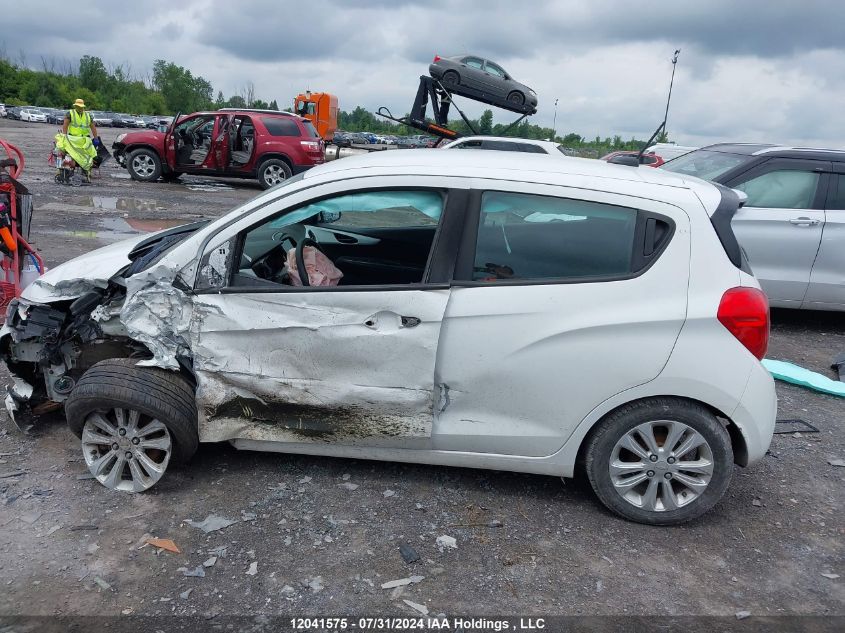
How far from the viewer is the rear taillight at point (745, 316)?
10.2 feet

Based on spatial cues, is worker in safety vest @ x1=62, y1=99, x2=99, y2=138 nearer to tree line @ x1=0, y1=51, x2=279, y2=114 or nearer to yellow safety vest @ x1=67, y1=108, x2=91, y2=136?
yellow safety vest @ x1=67, y1=108, x2=91, y2=136

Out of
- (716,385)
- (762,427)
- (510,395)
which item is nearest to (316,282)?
(510,395)

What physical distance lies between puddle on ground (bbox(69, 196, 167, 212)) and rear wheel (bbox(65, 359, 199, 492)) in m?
10.1

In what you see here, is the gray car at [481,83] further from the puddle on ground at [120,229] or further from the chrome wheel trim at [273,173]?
the puddle on ground at [120,229]

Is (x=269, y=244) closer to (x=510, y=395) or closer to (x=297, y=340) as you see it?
(x=297, y=340)

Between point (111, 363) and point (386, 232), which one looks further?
point (386, 232)

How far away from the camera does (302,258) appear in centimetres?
363

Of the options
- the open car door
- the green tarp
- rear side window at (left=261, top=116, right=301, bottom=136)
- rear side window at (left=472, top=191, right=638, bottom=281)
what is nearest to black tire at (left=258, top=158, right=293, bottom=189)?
rear side window at (left=261, top=116, right=301, bottom=136)

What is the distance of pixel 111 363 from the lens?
340 centimetres

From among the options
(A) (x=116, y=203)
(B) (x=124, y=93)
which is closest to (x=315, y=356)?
(A) (x=116, y=203)

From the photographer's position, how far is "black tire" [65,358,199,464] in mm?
3262

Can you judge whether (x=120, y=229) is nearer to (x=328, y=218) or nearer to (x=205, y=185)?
(x=205, y=185)

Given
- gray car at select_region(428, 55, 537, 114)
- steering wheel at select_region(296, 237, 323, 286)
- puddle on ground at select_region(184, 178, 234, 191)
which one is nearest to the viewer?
steering wheel at select_region(296, 237, 323, 286)

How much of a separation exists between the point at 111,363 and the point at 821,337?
6.67 metres
